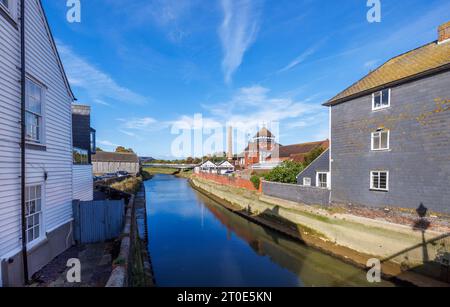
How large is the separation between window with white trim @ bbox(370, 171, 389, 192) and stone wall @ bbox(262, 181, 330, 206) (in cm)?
273

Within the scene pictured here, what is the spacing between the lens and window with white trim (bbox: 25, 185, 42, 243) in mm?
6018

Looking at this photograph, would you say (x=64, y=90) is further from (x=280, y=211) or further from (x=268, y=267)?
(x=280, y=211)

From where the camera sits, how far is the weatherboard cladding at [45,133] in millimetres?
5047

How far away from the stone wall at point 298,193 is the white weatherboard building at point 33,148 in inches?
543

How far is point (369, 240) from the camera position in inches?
431

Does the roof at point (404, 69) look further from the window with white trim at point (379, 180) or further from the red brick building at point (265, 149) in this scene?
the red brick building at point (265, 149)

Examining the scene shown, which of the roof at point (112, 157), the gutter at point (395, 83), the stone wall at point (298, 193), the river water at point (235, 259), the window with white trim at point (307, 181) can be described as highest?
the gutter at point (395, 83)

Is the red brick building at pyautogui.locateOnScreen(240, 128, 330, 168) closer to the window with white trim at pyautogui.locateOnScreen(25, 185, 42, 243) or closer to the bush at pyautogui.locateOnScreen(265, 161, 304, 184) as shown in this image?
the bush at pyautogui.locateOnScreen(265, 161, 304, 184)

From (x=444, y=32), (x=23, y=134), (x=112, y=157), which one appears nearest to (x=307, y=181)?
(x=444, y=32)

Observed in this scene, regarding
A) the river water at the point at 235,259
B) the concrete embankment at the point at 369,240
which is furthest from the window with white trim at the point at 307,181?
the river water at the point at 235,259

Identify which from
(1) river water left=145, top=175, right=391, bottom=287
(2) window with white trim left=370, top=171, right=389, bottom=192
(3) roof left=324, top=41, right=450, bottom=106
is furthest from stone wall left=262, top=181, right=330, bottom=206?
(3) roof left=324, top=41, right=450, bottom=106

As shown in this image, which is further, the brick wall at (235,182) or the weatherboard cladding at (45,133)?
the brick wall at (235,182)
